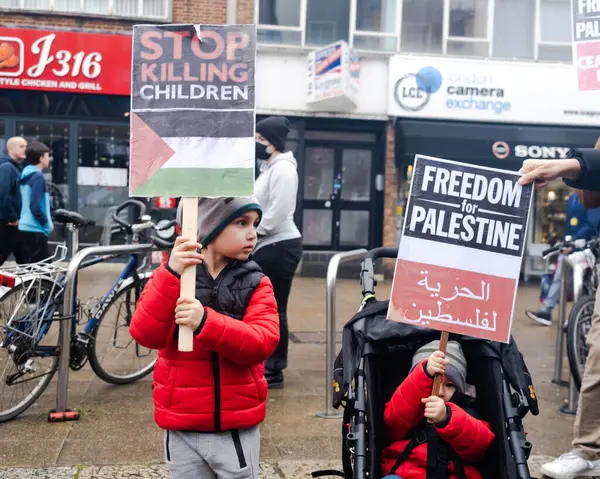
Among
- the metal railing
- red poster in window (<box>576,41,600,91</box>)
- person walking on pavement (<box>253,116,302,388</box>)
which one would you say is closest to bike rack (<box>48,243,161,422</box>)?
the metal railing

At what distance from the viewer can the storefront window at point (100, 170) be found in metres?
14.1

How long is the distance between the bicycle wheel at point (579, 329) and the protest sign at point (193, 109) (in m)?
3.49

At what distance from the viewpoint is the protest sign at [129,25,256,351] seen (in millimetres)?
2916

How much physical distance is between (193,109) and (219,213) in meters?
0.42

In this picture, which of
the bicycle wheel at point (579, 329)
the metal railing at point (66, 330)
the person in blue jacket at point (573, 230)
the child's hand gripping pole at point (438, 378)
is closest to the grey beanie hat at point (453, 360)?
the child's hand gripping pole at point (438, 378)

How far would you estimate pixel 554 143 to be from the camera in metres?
14.9

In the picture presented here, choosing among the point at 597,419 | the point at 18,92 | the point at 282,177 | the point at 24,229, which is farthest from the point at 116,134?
the point at 597,419

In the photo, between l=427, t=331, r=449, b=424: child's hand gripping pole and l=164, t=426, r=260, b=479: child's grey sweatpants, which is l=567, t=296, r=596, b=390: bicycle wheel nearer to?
l=427, t=331, r=449, b=424: child's hand gripping pole

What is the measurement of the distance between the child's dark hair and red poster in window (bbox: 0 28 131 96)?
20.7ft

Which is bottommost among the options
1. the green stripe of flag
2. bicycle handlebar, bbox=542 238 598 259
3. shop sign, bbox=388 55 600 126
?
bicycle handlebar, bbox=542 238 598 259

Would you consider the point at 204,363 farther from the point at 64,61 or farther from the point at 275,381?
the point at 64,61

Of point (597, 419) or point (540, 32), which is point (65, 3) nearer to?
point (540, 32)

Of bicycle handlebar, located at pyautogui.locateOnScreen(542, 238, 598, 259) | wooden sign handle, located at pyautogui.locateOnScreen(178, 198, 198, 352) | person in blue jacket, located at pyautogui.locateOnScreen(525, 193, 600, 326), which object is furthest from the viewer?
person in blue jacket, located at pyautogui.locateOnScreen(525, 193, 600, 326)

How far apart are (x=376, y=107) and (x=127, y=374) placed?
993 cm
